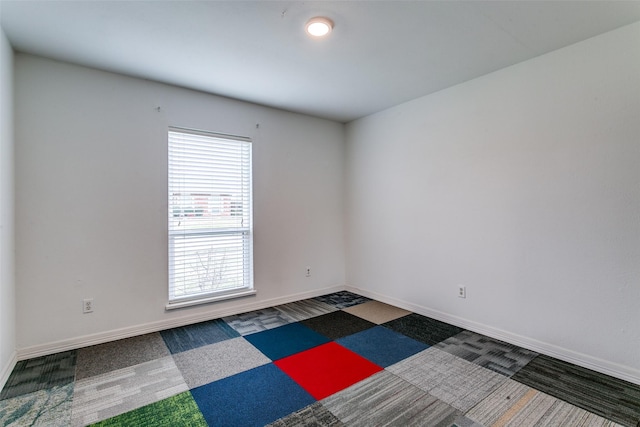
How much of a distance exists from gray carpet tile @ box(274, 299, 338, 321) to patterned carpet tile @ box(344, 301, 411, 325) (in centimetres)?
29

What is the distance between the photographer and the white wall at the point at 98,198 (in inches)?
101

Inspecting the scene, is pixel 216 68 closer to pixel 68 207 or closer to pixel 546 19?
pixel 68 207

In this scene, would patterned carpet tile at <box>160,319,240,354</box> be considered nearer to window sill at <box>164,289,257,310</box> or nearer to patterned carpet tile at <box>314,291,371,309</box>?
window sill at <box>164,289,257,310</box>

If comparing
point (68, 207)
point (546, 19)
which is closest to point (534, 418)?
point (546, 19)

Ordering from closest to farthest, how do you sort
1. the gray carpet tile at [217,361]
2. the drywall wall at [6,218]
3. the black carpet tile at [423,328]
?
1. the drywall wall at [6,218]
2. the gray carpet tile at [217,361]
3. the black carpet tile at [423,328]

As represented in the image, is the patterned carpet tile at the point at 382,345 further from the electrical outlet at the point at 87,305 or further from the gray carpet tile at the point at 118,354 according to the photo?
the electrical outlet at the point at 87,305

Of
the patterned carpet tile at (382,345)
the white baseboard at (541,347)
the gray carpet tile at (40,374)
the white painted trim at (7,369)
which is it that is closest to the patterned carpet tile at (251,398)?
the patterned carpet tile at (382,345)

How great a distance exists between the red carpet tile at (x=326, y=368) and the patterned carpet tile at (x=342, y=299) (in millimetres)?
1223

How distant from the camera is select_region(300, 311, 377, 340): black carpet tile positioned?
3092 mm

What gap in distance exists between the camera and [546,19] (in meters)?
2.11

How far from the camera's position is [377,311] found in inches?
145

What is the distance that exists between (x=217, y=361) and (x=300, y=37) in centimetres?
264

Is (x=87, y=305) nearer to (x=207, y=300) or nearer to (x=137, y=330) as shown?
A: (x=137, y=330)

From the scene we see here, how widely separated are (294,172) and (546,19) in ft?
9.41
